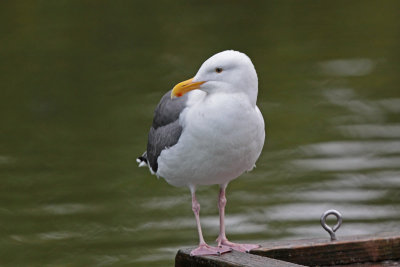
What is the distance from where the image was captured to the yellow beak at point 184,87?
5.76m

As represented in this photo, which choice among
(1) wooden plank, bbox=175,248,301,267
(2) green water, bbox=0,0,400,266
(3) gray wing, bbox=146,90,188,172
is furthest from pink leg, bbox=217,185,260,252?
(2) green water, bbox=0,0,400,266

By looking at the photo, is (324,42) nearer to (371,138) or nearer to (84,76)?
(84,76)

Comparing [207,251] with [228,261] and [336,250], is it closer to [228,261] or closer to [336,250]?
[228,261]

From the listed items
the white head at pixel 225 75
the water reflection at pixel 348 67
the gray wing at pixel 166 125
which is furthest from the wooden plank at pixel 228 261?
the water reflection at pixel 348 67

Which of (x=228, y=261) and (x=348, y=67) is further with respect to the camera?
(x=348, y=67)

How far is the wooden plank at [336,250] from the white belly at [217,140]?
1.51 feet

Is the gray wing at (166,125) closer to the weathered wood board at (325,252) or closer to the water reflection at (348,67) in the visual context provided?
the weathered wood board at (325,252)

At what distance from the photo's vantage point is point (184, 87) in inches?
228

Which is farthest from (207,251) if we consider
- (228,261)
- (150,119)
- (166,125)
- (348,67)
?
(348,67)

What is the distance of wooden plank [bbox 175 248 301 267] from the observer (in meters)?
5.45

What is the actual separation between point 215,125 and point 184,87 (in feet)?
0.82

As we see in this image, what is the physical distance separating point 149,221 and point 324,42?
7463mm

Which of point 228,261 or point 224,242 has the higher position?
point 224,242

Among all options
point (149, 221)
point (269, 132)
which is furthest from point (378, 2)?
point (149, 221)
